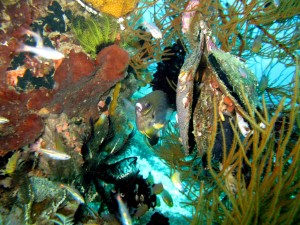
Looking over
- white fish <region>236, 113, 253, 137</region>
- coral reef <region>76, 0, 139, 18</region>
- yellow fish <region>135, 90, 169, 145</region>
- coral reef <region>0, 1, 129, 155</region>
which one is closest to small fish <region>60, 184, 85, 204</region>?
coral reef <region>0, 1, 129, 155</region>

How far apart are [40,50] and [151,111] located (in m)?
2.11

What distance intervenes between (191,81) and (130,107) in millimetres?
2858

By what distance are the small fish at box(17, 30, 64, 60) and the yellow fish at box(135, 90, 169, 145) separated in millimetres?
1591

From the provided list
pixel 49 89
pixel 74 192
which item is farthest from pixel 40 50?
pixel 74 192

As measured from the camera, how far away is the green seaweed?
4.14 m

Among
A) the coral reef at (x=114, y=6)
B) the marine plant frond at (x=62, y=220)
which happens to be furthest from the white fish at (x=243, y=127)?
the coral reef at (x=114, y=6)

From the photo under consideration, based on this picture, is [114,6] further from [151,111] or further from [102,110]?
[151,111]

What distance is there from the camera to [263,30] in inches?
198

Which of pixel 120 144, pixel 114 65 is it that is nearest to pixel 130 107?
pixel 120 144

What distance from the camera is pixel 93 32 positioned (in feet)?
13.8

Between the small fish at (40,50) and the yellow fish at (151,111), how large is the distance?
1.59 metres

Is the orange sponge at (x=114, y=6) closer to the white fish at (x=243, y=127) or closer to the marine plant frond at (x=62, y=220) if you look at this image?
the white fish at (x=243, y=127)

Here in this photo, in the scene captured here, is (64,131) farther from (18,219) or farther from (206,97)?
(206,97)

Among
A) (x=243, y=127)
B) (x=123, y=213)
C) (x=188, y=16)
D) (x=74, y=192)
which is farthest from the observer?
(x=188, y=16)
